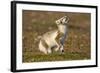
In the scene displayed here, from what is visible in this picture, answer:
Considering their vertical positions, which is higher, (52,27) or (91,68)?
(52,27)

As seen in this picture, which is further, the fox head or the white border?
the fox head

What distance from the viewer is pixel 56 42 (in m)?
1.71

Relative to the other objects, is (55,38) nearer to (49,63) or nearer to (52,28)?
(52,28)

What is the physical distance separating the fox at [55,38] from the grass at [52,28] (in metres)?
0.03

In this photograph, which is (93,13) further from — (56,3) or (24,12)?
(24,12)

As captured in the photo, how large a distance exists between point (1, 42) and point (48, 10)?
15.9 inches

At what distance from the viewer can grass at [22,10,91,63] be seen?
5.29 feet

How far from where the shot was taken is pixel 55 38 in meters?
1.70

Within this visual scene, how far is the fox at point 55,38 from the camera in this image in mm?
1659

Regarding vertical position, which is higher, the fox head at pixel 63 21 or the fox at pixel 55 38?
the fox head at pixel 63 21

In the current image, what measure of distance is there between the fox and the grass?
0.03 meters

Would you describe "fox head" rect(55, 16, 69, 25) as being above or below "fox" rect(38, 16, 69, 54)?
above

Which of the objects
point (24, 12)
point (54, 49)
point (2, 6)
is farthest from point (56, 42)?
point (2, 6)

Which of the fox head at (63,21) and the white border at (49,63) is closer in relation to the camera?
the white border at (49,63)
